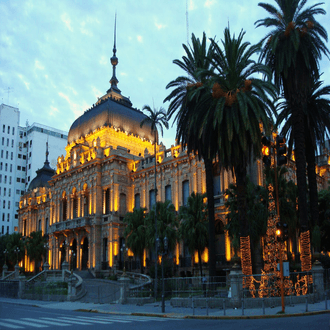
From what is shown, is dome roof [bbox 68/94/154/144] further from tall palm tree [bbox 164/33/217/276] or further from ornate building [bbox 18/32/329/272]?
tall palm tree [bbox 164/33/217/276]

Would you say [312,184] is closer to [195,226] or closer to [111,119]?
[195,226]

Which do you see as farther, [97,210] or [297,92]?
[97,210]

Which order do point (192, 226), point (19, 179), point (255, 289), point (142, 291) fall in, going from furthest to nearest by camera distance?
point (19, 179) < point (192, 226) < point (142, 291) < point (255, 289)

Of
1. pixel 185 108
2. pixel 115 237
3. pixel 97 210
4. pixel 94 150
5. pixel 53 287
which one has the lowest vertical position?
pixel 53 287

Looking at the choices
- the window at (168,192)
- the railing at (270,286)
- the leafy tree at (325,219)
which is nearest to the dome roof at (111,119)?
the window at (168,192)

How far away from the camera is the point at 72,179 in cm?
6206

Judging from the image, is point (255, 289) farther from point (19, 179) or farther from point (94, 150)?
point (19, 179)

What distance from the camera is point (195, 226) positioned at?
39469mm

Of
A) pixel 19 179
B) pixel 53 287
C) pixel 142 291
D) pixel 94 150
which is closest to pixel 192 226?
pixel 142 291

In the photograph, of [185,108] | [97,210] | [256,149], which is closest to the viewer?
[256,149]

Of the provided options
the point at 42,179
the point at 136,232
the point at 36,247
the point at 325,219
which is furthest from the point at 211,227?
the point at 42,179

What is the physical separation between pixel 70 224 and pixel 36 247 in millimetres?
10292

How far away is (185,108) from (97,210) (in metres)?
29.4

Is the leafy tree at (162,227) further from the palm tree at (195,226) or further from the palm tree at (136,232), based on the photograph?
the palm tree at (195,226)
